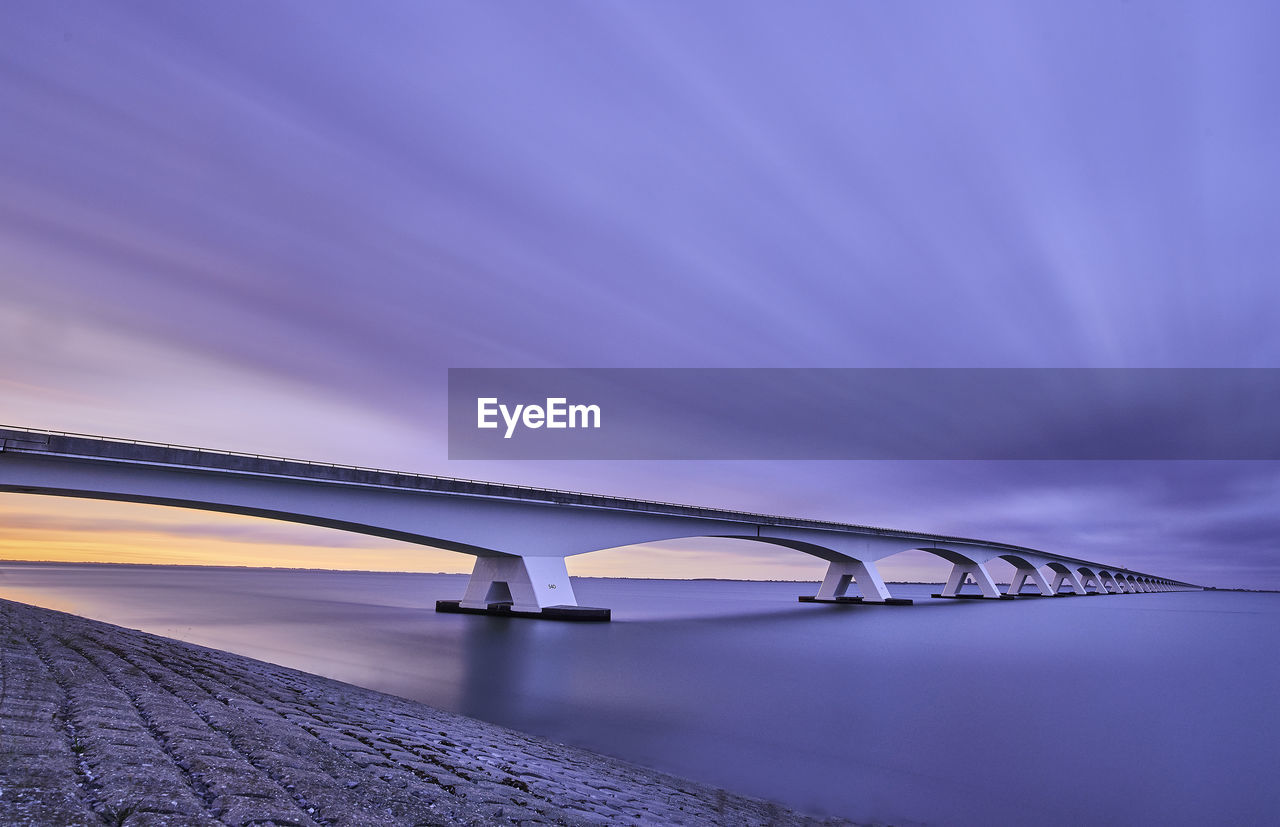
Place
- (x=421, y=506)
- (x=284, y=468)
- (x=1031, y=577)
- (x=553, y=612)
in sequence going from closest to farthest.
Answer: (x=284, y=468)
(x=421, y=506)
(x=553, y=612)
(x=1031, y=577)

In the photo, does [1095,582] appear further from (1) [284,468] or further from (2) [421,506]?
(1) [284,468]

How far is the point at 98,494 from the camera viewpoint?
100.0 ft

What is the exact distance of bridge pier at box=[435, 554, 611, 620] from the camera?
142 ft

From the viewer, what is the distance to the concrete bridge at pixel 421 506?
29438 millimetres

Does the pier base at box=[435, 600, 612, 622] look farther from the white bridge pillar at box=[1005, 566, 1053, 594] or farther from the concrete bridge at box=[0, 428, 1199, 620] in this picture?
the white bridge pillar at box=[1005, 566, 1053, 594]

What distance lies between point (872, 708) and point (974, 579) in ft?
353

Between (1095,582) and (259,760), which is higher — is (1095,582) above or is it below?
below

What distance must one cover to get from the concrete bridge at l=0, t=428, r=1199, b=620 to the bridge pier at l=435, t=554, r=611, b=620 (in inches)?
2.7

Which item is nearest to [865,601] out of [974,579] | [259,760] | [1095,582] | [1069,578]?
[974,579]

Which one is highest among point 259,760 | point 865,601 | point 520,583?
point 259,760

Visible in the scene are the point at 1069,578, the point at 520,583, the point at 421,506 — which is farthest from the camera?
the point at 1069,578

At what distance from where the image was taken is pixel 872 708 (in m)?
19.2

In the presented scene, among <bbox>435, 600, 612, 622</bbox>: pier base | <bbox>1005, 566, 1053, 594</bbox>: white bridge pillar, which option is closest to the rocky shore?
<bbox>435, 600, 612, 622</bbox>: pier base

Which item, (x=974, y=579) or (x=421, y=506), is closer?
(x=421, y=506)
